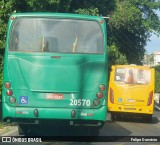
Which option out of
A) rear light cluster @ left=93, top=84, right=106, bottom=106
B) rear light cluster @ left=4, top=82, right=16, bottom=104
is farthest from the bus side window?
rear light cluster @ left=93, top=84, right=106, bottom=106

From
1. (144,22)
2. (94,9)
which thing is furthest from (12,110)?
(144,22)

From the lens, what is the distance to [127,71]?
19859 millimetres

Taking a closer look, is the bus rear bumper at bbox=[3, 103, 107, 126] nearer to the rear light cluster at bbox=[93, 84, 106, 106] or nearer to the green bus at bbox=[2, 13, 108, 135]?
the green bus at bbox=[2, 13, 108, 135]

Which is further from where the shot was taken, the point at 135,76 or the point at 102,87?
the point at 135,76

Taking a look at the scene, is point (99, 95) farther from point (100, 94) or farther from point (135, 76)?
point (135, 76)

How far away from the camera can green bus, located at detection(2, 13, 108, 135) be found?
11.3 meters

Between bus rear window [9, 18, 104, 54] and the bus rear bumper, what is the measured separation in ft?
4.89

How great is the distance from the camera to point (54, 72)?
37.7 feet

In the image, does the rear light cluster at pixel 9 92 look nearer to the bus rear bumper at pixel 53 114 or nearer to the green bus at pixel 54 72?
the green bus at pixel 54 72

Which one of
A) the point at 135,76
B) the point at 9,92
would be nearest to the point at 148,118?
the point at 135,76

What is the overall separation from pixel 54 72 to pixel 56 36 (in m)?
0.96

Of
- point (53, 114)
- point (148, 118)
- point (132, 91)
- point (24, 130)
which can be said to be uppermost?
point (53, 114)

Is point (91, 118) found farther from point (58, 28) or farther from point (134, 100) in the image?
point (134, 100)

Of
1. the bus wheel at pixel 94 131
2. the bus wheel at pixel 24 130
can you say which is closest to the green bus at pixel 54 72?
the bus wheel at pixel 94 131
